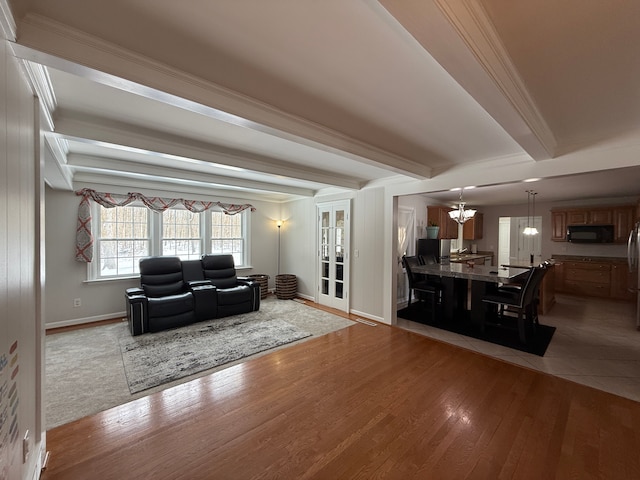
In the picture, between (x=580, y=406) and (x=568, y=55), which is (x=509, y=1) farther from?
(x=580, y=406)

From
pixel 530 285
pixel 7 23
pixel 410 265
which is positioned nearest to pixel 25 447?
pixel 7 23

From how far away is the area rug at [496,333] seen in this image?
11.6 ft

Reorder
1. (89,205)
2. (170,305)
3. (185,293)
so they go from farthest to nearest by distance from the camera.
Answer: (185,293) < (89,205) < (170,305)

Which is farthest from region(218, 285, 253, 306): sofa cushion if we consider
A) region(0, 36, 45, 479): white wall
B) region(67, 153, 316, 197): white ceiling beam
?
region(0, 36, 45, 479): white wall

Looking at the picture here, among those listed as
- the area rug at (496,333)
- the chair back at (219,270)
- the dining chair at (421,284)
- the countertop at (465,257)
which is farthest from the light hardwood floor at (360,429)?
the countertop at (465,257)

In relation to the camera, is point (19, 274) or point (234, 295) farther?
point (234, 295)

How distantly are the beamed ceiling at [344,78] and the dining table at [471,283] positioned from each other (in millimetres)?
1514

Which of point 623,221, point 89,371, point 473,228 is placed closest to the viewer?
point 89,371

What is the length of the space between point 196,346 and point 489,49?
402 centimetres

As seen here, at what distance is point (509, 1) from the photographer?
3.62ft

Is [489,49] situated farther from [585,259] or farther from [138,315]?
[585,259]

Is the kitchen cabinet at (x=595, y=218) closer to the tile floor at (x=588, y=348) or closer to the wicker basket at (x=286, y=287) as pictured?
the tile floor at (x=588, y=348)

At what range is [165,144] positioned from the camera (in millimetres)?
2674

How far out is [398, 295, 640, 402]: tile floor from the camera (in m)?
2.82
